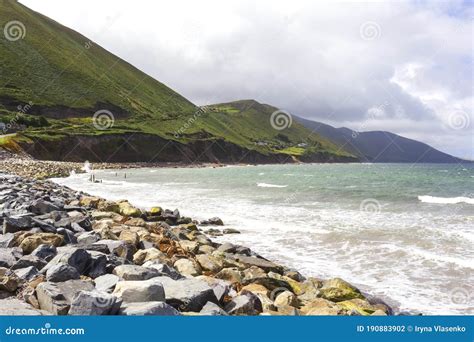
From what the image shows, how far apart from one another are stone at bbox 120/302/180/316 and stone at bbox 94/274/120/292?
3.99 feet

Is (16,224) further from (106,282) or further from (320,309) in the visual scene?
(320,309)

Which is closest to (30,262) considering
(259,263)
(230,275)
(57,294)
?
(57,294)

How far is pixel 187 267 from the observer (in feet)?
37.8

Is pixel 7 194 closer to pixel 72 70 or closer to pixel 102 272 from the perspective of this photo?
pixel 102 272

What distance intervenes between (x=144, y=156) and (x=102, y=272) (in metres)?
146

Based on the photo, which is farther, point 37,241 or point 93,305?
point 37,241

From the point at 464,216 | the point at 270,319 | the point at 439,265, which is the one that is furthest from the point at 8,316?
the point at 464,216

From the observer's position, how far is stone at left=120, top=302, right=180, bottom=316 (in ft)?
20.6

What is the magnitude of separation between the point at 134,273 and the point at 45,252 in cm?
275

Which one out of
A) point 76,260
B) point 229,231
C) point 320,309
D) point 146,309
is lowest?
point 229,231

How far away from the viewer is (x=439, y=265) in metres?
15.8

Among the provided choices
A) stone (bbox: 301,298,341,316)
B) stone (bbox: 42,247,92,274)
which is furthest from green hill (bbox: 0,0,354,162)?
stone (bbox: 301,298,341,316)

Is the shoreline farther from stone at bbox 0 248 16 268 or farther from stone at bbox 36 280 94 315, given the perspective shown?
stone at bbox 0 248 16 268

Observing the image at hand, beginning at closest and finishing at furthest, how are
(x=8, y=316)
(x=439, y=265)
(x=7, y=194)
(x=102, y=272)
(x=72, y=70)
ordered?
(x=8, y=316)
(x=102, y=272)
(x=439, y=265)
(x=7, y=194)
(x=72, y=70)
